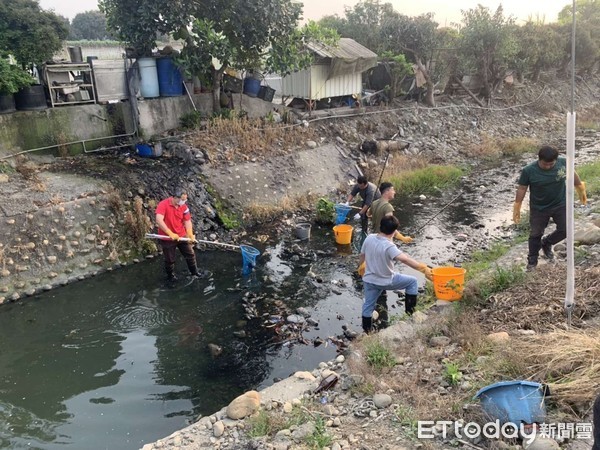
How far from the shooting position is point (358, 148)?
1531 centimetres

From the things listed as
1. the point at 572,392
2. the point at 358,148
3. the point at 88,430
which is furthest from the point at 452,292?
the point at 358,148

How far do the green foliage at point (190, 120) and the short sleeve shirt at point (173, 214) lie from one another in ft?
18.0

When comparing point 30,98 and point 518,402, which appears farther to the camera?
point 30,98

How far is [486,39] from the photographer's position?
1986 centimetres

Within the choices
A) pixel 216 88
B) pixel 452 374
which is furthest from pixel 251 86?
pixel 452 374

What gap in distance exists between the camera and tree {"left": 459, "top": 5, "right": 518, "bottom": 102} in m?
19.5

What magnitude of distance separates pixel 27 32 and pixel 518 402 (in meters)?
11.5

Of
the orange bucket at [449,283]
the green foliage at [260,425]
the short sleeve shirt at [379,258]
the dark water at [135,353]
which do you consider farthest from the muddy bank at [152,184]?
the green foliage at [260,425]

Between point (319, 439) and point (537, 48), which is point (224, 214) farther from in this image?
point (537, 48)

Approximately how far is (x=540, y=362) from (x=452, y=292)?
2.07 metres

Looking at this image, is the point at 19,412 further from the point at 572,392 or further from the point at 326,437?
the point at 572,392

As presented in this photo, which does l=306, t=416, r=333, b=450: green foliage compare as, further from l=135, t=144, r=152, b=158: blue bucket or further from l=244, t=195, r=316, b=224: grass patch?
l=135, t=144, r=152, b=158: blue bucket

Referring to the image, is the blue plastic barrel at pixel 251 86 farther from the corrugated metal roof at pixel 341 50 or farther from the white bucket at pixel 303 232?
the white bucket at pixel 303 232

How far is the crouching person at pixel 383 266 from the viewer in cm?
591
